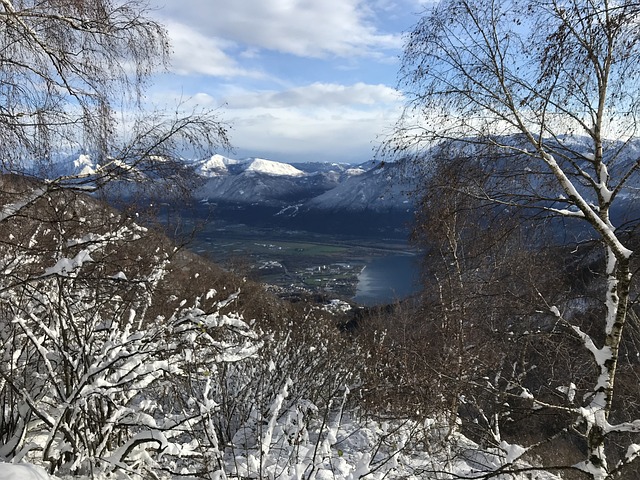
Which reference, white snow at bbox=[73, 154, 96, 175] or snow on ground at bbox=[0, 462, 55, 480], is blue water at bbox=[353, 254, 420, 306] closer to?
white snow at bbox=[73, 154, 96, 175]

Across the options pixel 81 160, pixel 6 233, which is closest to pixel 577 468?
pixel 81 160

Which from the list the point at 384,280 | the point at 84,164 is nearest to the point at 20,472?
the point at 84,164

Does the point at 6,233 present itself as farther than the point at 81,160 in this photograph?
Yes

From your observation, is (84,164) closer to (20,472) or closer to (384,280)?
(20,472)

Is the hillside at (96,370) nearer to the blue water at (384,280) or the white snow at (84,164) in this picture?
the white snow at (84,164)

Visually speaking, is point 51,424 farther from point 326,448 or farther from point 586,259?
point 586,259

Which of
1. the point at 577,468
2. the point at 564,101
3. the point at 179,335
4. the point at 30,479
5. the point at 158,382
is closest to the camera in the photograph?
the point at 30,479

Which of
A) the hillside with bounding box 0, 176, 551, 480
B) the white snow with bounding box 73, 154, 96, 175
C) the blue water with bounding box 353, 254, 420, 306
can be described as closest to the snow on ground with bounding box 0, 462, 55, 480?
the hillside with bounding box 0, 176, 551, 480

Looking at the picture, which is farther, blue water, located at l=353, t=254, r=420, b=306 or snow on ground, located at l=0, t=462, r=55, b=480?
blue water, located at l=353, t=254, r=420, b=306
